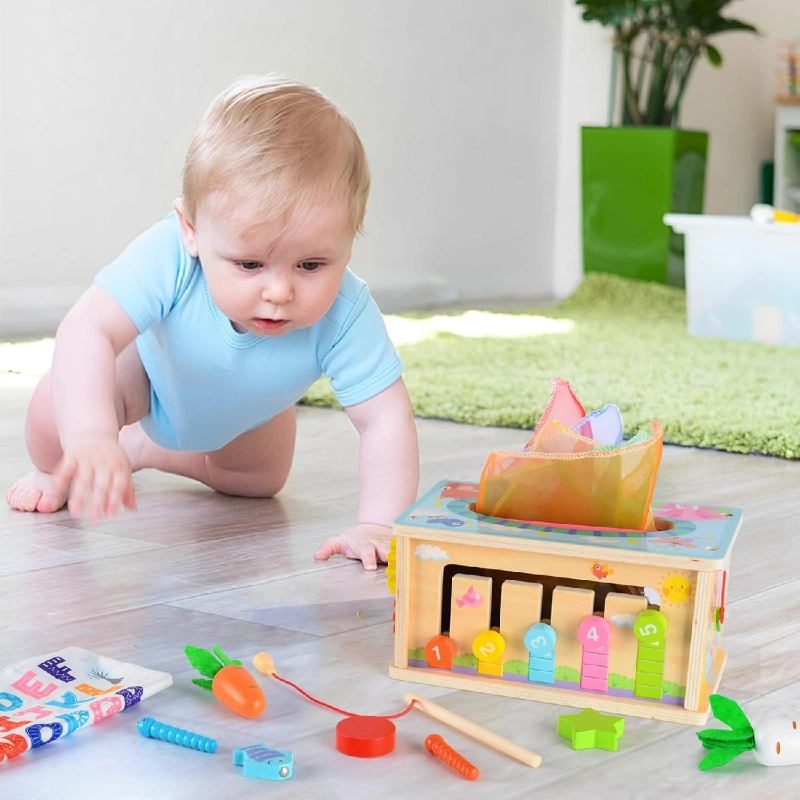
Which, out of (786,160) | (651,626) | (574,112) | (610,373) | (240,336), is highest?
(574,112)

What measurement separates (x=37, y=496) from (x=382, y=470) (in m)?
0.36

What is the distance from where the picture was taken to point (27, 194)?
262 centimetres

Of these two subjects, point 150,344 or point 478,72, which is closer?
point 150,344

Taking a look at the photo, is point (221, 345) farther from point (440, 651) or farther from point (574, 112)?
point (574, 112)

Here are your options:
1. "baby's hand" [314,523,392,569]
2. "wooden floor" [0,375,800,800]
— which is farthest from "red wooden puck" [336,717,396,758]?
"baby's hand" [314,523,392,569]

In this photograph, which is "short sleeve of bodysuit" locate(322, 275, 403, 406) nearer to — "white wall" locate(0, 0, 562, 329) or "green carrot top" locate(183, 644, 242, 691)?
"green carrot top" locate(183, 644, 242, 691)

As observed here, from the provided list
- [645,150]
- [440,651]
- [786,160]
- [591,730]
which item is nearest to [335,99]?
[645,150]

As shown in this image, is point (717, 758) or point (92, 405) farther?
point (92, 405)

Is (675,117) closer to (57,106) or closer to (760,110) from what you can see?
(760,110)

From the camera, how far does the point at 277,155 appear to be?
0.96m

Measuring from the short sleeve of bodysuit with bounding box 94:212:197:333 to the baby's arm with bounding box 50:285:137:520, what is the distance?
0.04ft

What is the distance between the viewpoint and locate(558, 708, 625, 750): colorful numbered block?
69cm

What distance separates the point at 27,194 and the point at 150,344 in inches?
61.2

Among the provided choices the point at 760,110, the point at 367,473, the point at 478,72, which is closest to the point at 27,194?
the point at 478,72
